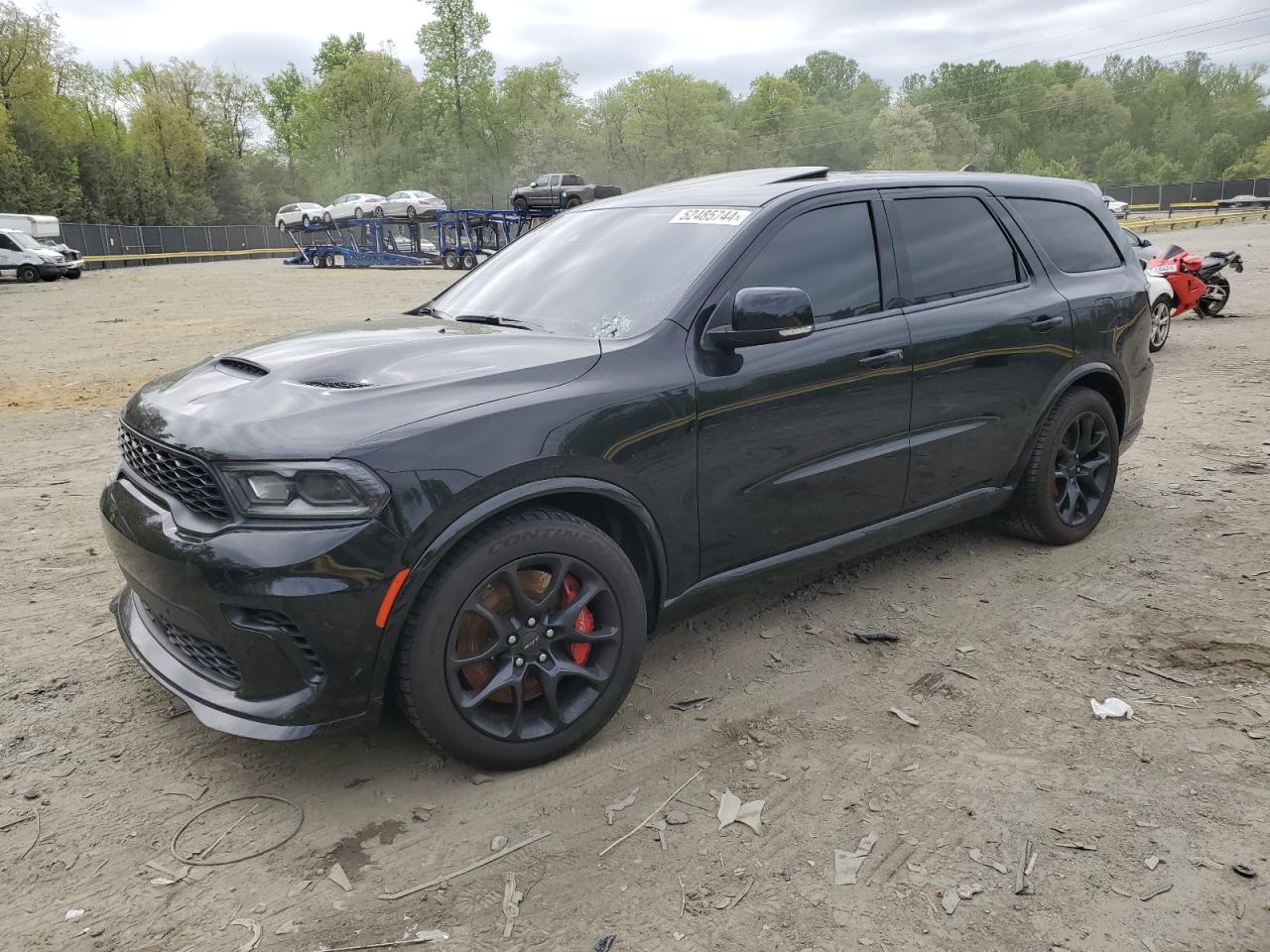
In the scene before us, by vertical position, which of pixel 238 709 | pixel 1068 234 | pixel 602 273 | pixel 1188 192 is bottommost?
pixel 238 709

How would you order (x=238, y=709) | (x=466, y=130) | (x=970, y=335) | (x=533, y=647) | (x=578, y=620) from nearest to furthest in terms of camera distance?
(x=238, y=709) < (x=533, y=647) < (x=578, y=620) < (x=970, y=335) < (x=466, y=130)

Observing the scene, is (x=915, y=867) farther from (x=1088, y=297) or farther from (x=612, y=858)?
(x=1088, y=297)

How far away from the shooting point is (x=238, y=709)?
277 cm

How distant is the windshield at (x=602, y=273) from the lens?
3508mm

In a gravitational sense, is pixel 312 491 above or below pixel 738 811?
above

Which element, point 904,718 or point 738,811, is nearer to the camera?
point 738,811

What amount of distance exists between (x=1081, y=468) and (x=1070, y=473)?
0.11 metres

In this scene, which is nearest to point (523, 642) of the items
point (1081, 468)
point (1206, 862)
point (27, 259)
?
point (1206, 862)

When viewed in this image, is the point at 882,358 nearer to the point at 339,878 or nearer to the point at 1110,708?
the point at 1110,708

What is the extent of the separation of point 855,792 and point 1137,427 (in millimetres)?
3395

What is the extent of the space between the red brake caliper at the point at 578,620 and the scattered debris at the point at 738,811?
2.08ft

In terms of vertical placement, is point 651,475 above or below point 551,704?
above

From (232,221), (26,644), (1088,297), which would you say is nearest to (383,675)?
(26,644)

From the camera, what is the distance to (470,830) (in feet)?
9.22
